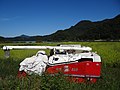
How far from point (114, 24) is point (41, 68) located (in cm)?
14095

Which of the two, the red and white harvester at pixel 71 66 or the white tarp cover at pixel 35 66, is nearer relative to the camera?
the red and white harvester at pixel 71 66

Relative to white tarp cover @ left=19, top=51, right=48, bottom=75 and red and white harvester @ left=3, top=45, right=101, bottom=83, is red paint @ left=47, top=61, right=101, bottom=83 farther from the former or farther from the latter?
white tarp cover @ left=19, top=51, right=48, bottom=75

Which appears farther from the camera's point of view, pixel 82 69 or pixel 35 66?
pixel 35 66

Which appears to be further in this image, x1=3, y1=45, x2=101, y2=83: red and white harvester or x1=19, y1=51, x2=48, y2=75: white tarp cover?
x1=19, y1=51, x2=48, y2=75: white tarp cover

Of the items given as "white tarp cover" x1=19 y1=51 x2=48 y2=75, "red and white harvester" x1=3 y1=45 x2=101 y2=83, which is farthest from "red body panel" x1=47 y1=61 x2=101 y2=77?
"white tarp cover" x1=19 y1=51 x2=48 y2=75

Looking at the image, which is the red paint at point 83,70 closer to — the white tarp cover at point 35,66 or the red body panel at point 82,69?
the red body panel at point 82,69

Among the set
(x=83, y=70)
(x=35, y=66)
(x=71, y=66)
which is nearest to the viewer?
(x=83, y=70)

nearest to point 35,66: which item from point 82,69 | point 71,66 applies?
point 71,66

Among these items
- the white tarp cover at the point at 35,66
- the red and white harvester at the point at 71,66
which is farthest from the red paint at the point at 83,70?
the white tarp cover at the point at 35,66

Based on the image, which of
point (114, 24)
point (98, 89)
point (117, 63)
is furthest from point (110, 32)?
point (98, 89)

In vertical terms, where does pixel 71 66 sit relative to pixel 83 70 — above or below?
above

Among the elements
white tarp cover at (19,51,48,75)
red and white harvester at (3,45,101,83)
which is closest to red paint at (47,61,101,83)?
red and white harvester at (3,45,101,83)

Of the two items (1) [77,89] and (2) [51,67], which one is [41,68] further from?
(1) [77,89]

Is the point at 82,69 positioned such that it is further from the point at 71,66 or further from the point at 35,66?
the point at 35,66
